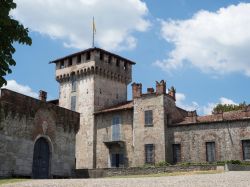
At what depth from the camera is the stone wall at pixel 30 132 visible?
2520 centimetres

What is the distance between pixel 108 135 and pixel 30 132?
501 inches

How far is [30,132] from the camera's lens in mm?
27359

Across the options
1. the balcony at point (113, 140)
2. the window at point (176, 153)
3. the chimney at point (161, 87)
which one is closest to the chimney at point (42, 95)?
the balcony at point (113, 140)

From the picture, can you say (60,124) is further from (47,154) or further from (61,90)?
(61,90)

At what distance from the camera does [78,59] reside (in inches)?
1740

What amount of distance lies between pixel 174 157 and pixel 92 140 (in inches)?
360

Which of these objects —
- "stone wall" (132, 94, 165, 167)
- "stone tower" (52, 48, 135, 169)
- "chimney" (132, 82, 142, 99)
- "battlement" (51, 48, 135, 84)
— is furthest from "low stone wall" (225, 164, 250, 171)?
"battlement" (51, 48, 135, 84)

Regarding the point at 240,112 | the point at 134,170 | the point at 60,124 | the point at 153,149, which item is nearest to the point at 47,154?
the point at 60,124

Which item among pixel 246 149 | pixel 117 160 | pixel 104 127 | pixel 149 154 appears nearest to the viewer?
pixel 246 149

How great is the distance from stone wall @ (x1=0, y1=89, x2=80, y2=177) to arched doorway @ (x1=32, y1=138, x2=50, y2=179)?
32cm

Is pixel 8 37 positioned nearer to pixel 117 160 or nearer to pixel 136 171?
pixel 136 171

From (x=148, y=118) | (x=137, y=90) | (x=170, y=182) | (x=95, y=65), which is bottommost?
(x=170, y=182)

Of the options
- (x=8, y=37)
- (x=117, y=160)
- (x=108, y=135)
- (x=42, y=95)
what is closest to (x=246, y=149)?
(x=117, y=160)

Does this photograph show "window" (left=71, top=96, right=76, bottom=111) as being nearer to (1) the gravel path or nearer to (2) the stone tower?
(2) the stone tower
